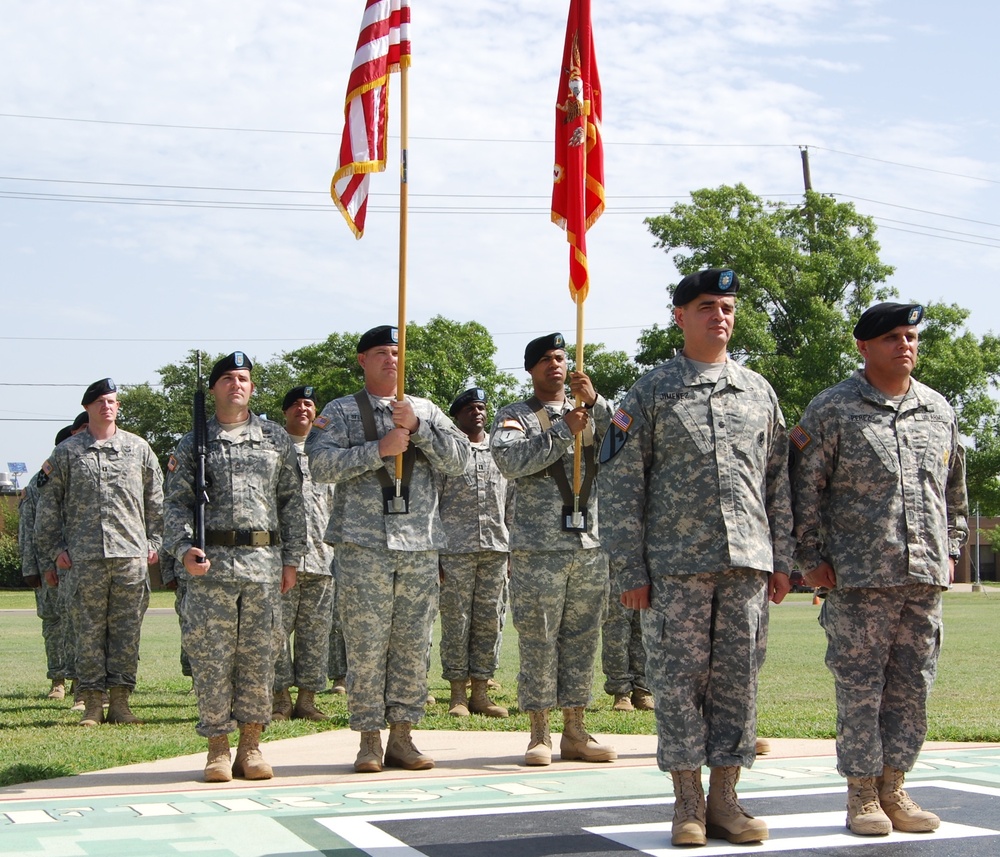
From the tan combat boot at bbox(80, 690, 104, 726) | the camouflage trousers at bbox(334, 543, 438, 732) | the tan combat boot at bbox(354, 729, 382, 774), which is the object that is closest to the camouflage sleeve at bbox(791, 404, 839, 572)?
the camouflage trousers at bbox(334, 543, 438, 732)

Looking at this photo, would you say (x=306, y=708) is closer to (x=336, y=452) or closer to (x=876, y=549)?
(x=336, y=452)

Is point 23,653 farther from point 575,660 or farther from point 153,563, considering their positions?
point 575,660

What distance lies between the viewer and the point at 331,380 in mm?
59188

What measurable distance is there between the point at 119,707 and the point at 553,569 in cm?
406

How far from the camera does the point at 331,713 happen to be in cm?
1013

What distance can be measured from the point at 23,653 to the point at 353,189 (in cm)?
1242

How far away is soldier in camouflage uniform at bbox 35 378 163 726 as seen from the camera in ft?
32.3

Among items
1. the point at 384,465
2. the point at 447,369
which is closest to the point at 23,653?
the point at 384,465

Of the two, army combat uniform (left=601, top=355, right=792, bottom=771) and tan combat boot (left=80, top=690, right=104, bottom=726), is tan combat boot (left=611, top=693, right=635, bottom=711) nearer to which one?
tan combat boot (left=80, top=690, right=104, bottom=726)

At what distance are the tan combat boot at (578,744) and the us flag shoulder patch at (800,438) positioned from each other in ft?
7.95

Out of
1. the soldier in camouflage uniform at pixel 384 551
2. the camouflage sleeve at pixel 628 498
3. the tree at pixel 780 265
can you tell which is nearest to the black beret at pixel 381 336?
the soldier in camouflage uniform at pixel 384 551

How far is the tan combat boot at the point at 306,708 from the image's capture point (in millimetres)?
9820

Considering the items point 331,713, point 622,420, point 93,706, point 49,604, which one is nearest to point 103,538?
point 93,706

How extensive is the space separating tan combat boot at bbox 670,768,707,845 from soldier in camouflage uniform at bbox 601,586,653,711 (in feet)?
14.8
